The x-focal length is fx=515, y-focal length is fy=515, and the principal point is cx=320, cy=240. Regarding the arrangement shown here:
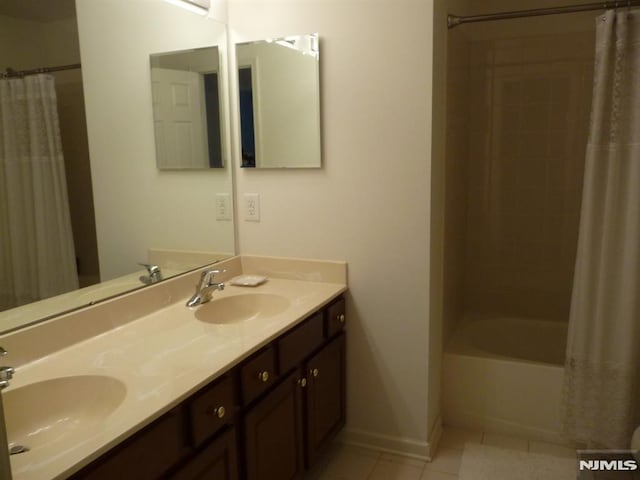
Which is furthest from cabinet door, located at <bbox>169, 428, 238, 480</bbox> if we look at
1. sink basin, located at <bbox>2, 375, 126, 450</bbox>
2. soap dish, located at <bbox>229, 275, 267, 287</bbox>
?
soap dish, located at <bbox>229, 275, 267, 287</bbox>

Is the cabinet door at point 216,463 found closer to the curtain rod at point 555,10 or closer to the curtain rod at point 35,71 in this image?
the curtain rod at point 35,71

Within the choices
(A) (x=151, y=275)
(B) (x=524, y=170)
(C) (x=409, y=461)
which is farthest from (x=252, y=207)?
(B) (x=524, y=170)

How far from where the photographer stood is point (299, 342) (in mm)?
1835

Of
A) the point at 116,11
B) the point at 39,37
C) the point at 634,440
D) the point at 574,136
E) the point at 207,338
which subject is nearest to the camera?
the point at 39,37

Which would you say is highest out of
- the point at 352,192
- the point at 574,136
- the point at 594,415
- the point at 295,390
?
the point at 574,136

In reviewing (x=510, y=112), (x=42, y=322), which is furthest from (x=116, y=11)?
(x=510, y=112)

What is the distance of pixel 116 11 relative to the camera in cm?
179

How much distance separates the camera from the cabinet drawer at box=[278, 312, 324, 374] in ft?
5.67

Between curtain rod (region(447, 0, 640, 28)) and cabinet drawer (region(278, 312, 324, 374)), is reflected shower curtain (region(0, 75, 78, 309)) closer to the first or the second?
cabinet drawer (region(278, 312, 324, 374))

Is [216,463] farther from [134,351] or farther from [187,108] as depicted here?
[187,108]

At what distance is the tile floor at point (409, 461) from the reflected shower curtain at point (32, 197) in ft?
4.38

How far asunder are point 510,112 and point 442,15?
3.69 feet

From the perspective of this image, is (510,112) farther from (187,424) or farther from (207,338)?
(187,424)

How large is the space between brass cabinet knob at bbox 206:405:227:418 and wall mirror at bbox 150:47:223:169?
1.07m
